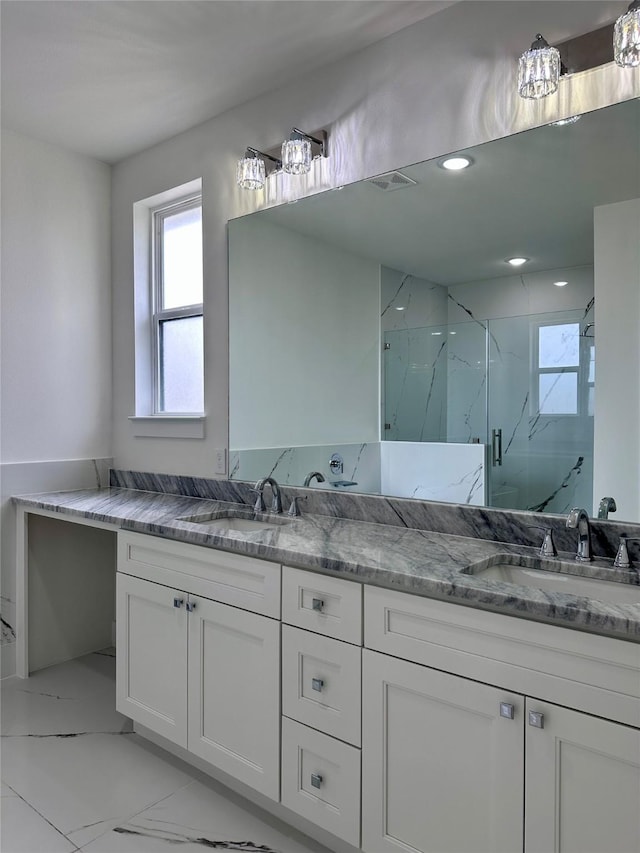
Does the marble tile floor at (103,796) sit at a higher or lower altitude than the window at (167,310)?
lower

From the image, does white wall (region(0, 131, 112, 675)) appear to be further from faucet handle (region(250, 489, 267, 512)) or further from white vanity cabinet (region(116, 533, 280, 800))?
faucet handle (region(250, 489, 267, 512))

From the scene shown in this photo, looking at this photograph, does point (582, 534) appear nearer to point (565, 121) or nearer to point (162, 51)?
point (565, 121)

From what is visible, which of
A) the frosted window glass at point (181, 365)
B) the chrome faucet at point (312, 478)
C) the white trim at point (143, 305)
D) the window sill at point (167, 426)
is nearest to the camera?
the chrome faucet at point (312, 478)

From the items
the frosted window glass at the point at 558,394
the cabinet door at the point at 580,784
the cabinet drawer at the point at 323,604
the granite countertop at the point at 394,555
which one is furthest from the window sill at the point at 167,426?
the cabinet door at the point at 580,784

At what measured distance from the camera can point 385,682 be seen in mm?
1508

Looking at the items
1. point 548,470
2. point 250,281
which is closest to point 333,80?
point 250,281

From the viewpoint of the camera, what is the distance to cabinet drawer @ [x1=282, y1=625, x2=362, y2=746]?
158 cm

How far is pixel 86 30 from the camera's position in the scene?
212 centimetres

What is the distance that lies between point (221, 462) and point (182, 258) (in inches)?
44.0

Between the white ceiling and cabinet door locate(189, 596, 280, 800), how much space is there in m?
1.93

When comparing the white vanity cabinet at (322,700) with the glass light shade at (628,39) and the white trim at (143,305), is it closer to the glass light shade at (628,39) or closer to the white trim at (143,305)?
the glass light shade at (628,39)

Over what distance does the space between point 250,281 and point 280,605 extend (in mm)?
1463

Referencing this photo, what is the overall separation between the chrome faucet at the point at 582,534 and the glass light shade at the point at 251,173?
5.68 feet

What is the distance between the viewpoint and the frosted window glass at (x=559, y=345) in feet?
5.65
